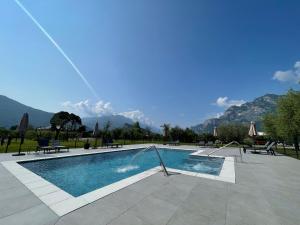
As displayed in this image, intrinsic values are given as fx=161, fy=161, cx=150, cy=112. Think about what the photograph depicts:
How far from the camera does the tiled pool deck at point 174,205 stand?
349 centimetres

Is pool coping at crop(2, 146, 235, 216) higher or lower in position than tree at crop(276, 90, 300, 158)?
lower

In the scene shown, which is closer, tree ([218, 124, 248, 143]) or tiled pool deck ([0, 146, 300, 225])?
tiled pool deck ([0, 146, 300, 225])

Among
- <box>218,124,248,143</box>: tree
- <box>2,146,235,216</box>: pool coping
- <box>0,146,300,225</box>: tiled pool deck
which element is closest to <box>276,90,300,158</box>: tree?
<box>0,146,300,225</box>: tiled pool deck

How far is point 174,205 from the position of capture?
165 inches

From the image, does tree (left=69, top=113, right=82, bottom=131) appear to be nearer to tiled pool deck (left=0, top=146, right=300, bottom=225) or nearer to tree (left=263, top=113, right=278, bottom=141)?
tree (left=263, top=113, right=278, bottom=141)

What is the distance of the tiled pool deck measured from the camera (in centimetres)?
349

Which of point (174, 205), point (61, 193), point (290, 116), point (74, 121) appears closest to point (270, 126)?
point (290, 116)

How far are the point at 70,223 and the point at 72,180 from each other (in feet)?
17.7

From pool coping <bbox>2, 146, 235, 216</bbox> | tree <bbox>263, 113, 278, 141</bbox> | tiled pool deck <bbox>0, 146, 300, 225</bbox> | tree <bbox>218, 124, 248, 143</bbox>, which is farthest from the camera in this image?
tree <bbox>218, 124, 248, 143</bbox>

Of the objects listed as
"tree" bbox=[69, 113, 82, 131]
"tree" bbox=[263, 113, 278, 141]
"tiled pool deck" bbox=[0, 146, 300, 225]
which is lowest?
"tiled pool deck" bbox=[0, 146, 300, 225]

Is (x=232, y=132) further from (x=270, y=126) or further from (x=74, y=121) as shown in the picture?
(x=74, y=121)

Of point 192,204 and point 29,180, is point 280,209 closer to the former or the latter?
point 192,204

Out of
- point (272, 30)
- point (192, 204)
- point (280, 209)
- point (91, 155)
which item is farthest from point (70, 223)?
point (272, 30)

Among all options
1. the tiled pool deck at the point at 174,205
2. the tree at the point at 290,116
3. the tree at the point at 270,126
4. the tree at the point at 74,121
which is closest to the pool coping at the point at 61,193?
the tiled pool deck at the point at 174,205
